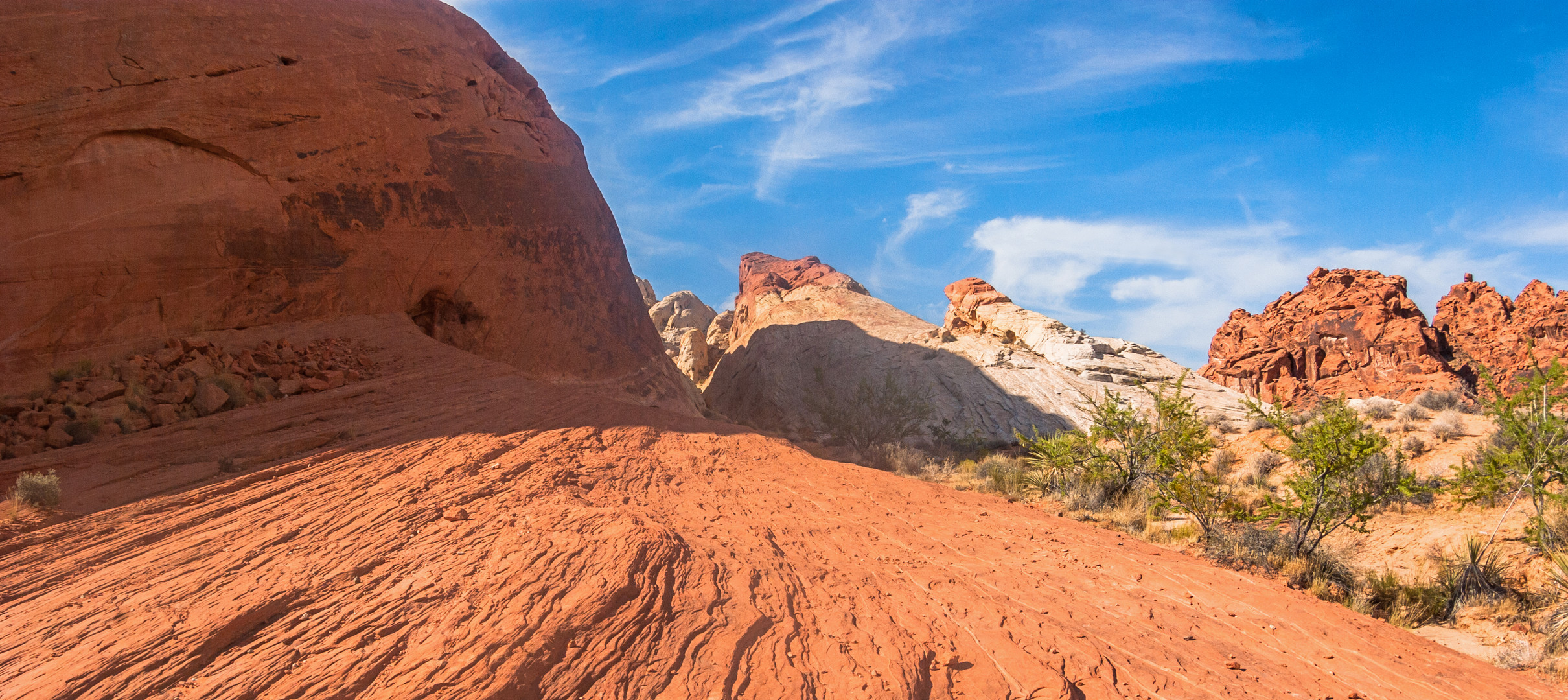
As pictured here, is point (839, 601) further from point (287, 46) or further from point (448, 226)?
point (287, 46)

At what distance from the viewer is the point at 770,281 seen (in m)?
41.5

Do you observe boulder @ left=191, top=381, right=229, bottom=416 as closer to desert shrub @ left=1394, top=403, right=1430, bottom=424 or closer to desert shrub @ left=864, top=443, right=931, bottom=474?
desert shrub @ left=864, top=443, right=931, bottom=474

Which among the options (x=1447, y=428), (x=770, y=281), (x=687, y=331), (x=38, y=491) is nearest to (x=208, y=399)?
(x=38, y=491)

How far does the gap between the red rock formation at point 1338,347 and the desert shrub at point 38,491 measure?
3264 centimetres

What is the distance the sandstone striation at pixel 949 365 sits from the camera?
80.8 feet

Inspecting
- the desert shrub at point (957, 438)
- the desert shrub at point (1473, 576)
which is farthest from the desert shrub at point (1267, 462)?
the desert shrub at point (957, 438)

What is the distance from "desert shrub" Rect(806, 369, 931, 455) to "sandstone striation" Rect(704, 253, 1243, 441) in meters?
0.74

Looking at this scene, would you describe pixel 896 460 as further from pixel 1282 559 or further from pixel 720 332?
pixel 720 332

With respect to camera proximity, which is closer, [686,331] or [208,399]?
[208,399]

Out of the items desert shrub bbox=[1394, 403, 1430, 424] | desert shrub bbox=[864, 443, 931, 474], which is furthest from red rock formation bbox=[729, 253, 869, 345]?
desert shrub bbox=[1394, 403, 1430, 424]

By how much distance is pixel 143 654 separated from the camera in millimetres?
4020

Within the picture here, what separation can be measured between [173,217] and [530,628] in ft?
37.6

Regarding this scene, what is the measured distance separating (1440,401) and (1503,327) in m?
19.4

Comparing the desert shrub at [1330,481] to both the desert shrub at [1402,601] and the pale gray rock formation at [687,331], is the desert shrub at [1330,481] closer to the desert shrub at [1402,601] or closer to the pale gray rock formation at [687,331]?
the desert shrub at [1402,601]
